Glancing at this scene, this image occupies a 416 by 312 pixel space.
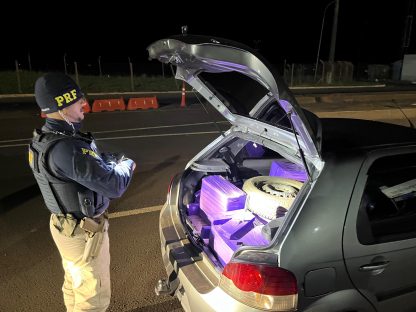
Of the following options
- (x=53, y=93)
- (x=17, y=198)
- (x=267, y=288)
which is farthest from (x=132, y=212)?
(x=267, y=288)

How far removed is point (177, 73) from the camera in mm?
2771

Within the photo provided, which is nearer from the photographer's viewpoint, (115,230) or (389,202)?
(389,202)

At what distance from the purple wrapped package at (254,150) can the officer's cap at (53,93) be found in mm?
1832

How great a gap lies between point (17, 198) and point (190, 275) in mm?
3715

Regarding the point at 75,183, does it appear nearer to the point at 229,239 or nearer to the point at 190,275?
the point at 190,275

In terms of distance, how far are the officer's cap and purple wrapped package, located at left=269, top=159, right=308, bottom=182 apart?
70.5 inches

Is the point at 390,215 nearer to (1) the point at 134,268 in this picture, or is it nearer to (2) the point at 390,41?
(1) the point at 134,268

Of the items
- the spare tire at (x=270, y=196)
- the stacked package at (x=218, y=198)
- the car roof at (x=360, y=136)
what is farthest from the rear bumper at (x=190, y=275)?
the car roof at (x=360, y=136)

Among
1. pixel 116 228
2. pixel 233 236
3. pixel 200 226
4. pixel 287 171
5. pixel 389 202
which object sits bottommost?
pixel 116 228

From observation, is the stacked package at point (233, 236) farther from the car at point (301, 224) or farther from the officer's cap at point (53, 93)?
the officer's cap at point (53, 93)

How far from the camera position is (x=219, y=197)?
267 centimetres

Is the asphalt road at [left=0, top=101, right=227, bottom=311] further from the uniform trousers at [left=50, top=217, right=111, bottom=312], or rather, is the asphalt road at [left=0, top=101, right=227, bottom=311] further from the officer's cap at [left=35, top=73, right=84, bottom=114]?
the officer's cap at [left=35, top=73, right=84, bottom=114]

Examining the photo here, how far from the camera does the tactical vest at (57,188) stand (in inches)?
86.9

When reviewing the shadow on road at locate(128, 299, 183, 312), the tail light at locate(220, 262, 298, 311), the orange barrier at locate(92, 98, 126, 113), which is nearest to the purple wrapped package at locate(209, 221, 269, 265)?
the tail light at locate(220, 262, 298, 311)
